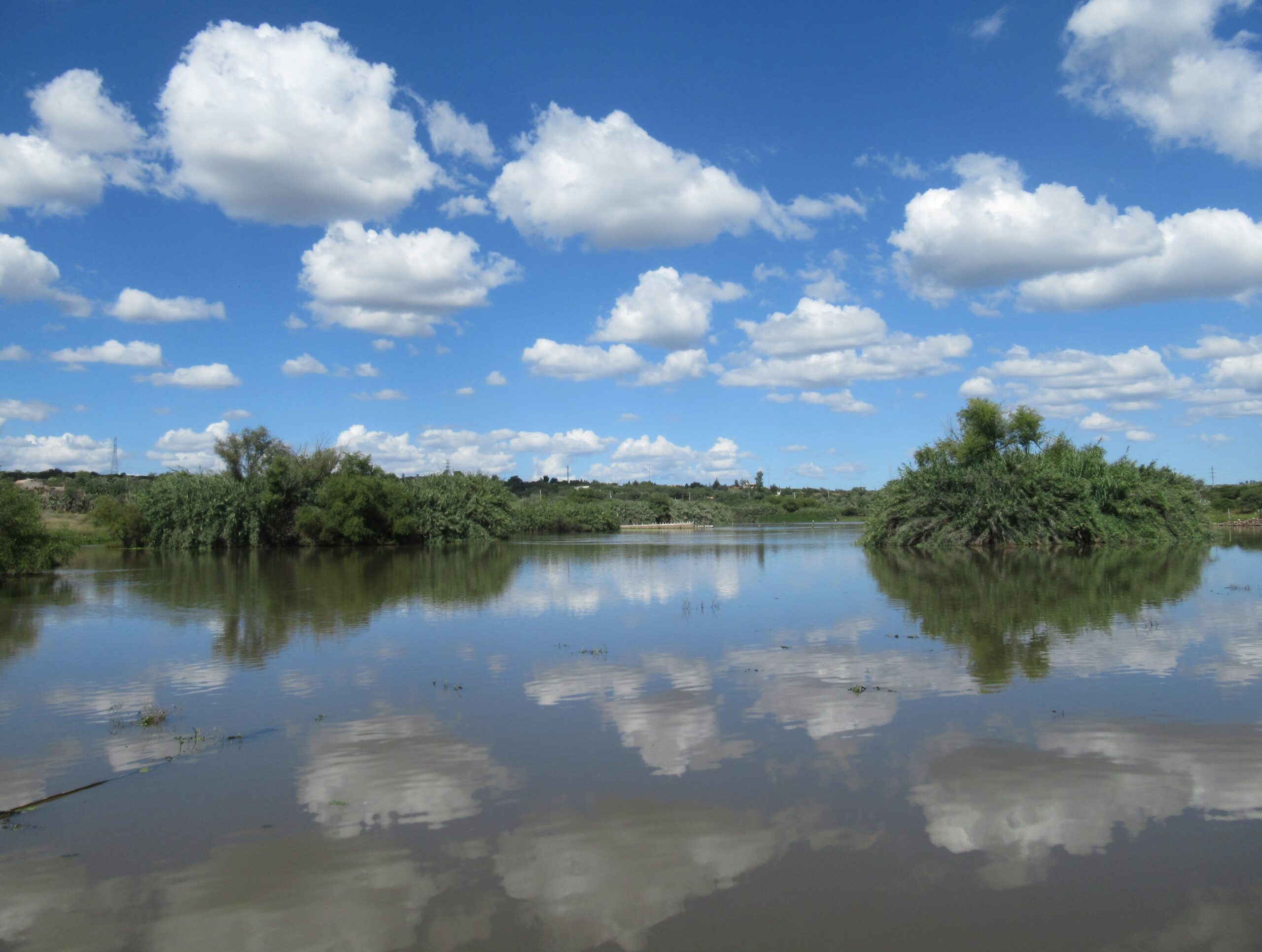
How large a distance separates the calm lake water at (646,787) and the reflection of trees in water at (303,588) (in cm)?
74

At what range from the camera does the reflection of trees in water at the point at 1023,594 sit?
12742 mm

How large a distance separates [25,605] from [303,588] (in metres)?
6.63

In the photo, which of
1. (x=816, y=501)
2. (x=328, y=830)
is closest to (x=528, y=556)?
(x=328, y=830)

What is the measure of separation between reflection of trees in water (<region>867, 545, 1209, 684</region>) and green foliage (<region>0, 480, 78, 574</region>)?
26631mm

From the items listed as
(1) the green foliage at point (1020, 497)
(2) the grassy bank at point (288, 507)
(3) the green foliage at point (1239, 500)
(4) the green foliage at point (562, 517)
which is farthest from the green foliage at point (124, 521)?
(3) the green foliage at point (1239, 500)

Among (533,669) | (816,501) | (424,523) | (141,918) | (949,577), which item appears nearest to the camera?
(141,918)

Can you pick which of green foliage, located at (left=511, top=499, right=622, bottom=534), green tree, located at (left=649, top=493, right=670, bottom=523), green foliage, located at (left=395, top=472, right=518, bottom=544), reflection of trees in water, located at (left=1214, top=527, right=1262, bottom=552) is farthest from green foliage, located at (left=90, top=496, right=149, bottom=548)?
green tree, located at (left=649, top=493, right=670, bottom=523)

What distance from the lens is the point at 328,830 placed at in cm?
616

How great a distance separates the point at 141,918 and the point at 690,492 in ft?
523

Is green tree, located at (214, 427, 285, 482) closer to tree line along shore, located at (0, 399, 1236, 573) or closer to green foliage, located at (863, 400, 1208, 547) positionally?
tree line along shore, located at (0, 399, 1236, 573)

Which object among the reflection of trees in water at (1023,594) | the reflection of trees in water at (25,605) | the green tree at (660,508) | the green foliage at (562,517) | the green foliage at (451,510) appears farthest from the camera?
the green tree at (660,508)

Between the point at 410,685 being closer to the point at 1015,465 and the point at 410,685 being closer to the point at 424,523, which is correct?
the point at 1015,465

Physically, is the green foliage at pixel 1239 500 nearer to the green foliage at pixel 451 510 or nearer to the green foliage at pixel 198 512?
the green foliage at pixel 451 510

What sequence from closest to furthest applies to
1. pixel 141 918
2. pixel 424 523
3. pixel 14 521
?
pixel 141 918
pixel 14 521
pixel 424 523
